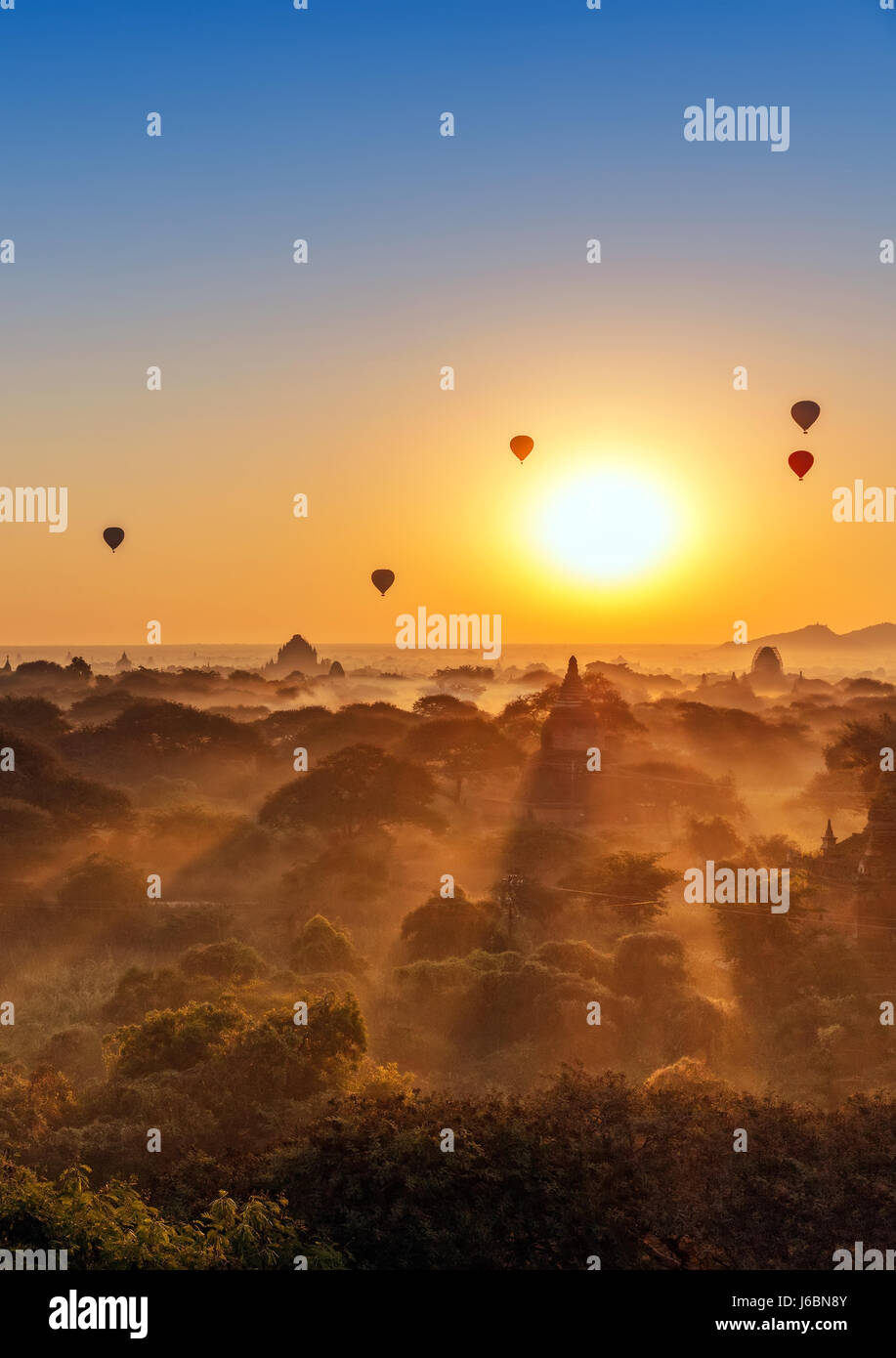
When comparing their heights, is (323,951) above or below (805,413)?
below

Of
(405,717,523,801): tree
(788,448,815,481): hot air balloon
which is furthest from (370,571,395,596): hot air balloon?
(788,448,815,481): hot air balloon

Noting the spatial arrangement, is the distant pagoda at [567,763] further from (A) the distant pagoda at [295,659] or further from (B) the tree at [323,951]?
(A) the distant pagoda at [295,659]

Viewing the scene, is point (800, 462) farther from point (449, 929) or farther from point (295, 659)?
point (295, 659)

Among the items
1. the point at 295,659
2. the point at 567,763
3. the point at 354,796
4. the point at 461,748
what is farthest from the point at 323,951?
the point at 295,659

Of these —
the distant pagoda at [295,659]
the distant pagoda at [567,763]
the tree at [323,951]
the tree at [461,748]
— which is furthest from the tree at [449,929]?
the distant pagoda at [295,659]

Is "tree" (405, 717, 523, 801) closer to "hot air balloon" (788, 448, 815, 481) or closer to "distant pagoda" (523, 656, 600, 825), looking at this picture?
"distant pagoda" (523, 656, 600, 825)
